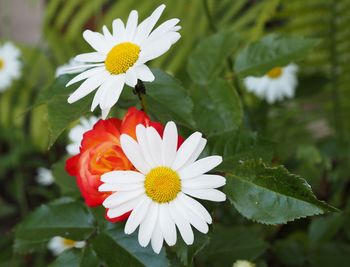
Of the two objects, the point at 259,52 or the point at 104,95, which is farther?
the point at 259,52

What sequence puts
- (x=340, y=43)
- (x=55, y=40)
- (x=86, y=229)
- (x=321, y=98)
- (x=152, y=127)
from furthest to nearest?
(x=55, y=40)
(x=321, y=98)
(x=340, y=43)
(x=86, y=229)
(x=152, y=127)

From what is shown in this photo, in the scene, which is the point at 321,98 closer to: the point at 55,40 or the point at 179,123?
the point at 55,40

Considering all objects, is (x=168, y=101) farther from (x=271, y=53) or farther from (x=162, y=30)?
(x=271, y=53)

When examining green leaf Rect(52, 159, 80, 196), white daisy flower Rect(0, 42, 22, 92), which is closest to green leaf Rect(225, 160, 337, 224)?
green leaf Rect(52, 159, 80, 196)

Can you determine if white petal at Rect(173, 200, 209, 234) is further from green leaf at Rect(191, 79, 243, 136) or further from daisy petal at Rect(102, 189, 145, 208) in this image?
green leaf at Rect(191, 79, 243, 136)

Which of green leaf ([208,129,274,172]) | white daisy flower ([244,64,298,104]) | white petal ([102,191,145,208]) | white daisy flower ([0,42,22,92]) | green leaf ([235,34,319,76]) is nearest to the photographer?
white petal ([102,191,145,208])

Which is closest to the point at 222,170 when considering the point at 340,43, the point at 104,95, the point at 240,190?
the point at 240,190

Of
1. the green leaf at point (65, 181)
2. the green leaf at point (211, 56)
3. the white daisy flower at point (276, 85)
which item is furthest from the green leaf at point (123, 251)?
the white daisy flower at point (276, 85)
